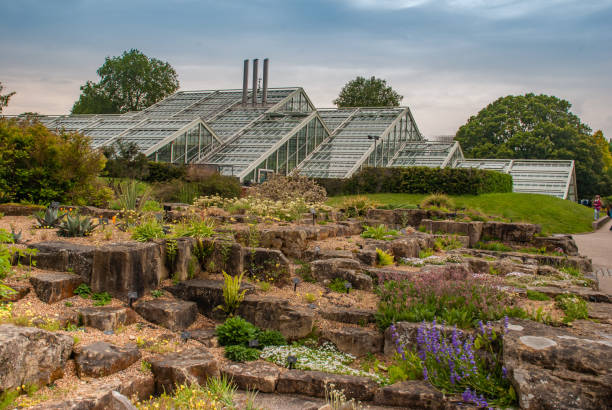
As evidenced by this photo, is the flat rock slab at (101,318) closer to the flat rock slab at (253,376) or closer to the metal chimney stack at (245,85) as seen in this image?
the flat rock slab at (253,376)

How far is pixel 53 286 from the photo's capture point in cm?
527

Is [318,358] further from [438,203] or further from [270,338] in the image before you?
[438,203]

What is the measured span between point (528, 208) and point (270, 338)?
19.1 m

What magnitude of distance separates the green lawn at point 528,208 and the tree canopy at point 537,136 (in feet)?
83.1

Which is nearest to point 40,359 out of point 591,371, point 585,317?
point 591,371

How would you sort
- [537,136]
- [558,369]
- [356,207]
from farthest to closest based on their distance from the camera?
[537,136] → [356,207] → [558,369]

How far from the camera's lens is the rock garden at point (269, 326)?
12.8ft

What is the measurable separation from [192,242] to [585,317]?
526 cm

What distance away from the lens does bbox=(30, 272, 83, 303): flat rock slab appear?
5.23m

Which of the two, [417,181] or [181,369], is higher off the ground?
[417,181]

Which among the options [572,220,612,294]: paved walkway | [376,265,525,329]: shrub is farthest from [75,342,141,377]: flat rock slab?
[572,220,612,294]: paved walkway

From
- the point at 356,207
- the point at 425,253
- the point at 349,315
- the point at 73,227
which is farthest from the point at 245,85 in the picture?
the point at 349,315

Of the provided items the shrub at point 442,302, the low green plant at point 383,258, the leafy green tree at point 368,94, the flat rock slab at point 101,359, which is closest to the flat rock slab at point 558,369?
the shrub at point 442,302

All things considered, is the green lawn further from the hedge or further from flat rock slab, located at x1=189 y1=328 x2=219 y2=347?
flat rock slab, located at x1=189 y1=328 x2=219 y2=347
